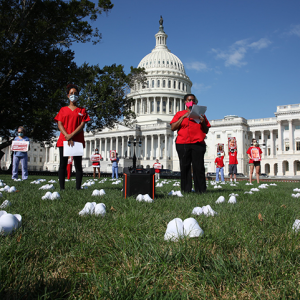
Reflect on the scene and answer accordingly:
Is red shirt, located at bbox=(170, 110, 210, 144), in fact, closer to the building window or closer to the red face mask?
the red face mask

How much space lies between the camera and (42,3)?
2044 cm

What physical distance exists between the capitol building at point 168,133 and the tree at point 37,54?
161ft

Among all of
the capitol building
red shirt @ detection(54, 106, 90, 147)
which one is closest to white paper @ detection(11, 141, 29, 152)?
red shirt @ detection(54, 106, 90, 147)

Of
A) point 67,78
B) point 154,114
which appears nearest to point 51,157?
point 154,114

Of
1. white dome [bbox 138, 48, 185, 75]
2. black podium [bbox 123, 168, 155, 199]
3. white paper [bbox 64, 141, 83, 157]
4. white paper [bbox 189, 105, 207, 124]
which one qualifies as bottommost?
black podium [bbox 123, 168, 155, 199]

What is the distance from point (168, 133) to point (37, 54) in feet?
244

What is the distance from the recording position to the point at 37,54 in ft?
72.0

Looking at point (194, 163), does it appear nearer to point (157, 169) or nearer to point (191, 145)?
point (191, 145)

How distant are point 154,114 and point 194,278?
104577mm

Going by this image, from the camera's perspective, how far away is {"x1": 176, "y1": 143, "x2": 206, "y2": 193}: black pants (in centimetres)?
712

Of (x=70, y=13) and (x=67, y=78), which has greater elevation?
(x=70, y=13)

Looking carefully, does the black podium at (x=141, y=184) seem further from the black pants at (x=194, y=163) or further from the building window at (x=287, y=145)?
the building window at (x=287, y=145)

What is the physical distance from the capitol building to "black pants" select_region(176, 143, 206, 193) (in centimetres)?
6460

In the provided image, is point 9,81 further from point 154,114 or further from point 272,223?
point 154,114
